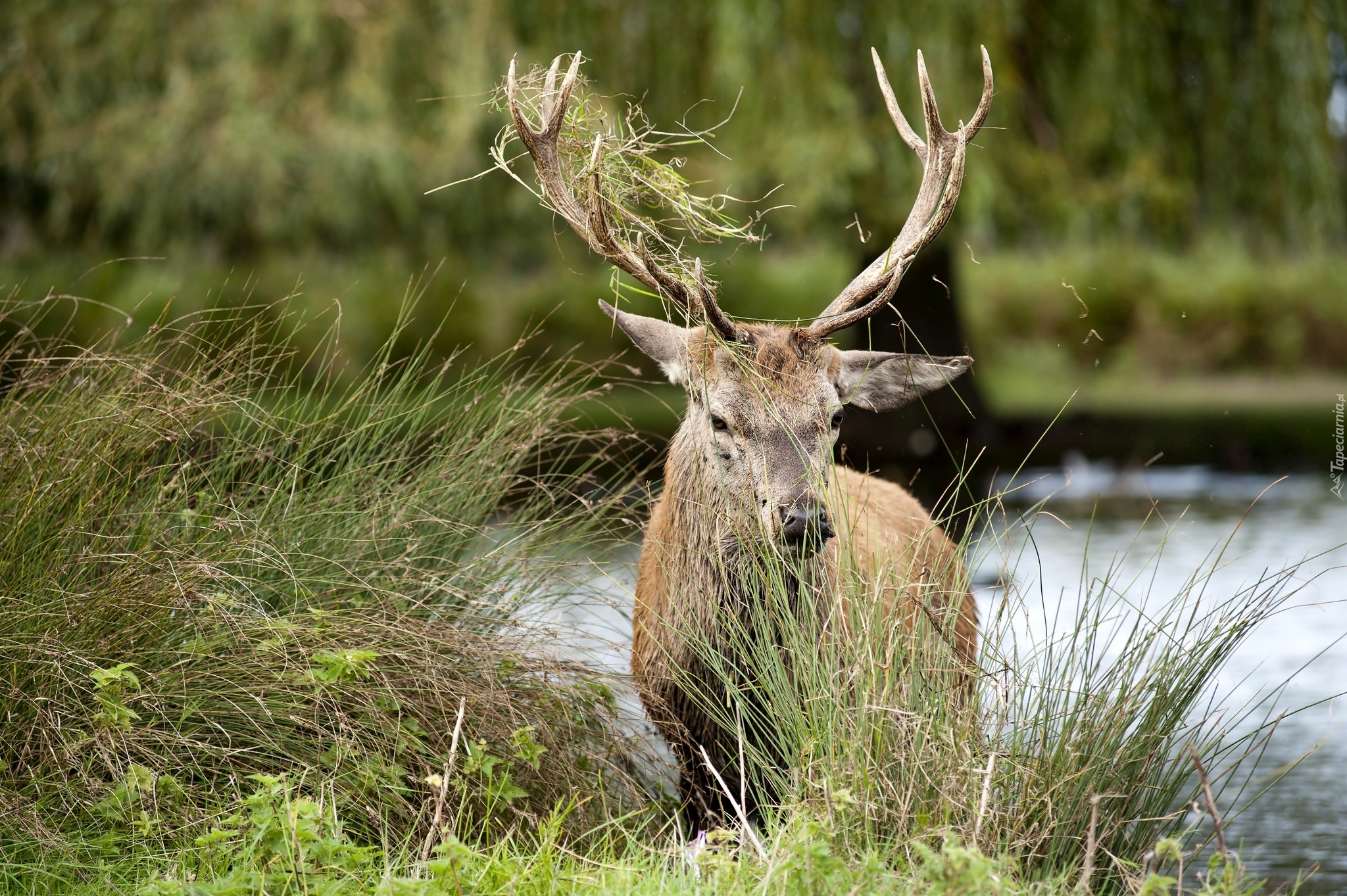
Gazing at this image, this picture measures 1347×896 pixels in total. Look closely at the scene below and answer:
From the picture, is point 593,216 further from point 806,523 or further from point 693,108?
point 693,108

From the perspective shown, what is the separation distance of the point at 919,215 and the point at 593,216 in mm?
1028

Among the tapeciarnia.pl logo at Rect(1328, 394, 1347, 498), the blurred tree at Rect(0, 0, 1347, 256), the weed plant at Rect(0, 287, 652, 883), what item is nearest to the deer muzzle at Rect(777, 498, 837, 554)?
the weed plant at Rect(0, 287, 652, 883)

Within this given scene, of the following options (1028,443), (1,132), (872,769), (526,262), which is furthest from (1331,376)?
(872,769)

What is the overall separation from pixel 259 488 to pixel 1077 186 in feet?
27.4

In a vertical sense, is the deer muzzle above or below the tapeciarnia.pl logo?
above

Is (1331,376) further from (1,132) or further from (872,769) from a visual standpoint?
(872,769)

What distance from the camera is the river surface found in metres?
3.90

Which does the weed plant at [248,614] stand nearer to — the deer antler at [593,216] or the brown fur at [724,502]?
the brown fur at [724,502]

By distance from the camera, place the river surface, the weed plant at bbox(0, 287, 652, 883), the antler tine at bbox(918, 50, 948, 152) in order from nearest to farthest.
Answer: the weed plant at bbox(0, 287, 652, 883)
the antler tine at bbox(918, 50, 948, 152)
the river surface

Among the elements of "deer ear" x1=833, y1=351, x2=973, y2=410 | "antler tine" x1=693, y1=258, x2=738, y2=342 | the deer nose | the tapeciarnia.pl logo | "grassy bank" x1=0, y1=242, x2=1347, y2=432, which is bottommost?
"grassy bank" x1=0, y1=242, x2=1347, y2=432

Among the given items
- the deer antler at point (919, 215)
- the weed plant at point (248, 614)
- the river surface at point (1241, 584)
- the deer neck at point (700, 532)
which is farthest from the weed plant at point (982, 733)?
the deer antler at point (919, 215)

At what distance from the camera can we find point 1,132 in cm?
1065

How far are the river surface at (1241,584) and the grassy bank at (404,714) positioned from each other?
0.23 metres

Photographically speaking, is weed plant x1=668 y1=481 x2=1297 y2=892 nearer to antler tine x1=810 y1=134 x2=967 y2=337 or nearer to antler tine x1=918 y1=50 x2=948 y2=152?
antler tine x1=810 y1=134 x2=967 y2=337
